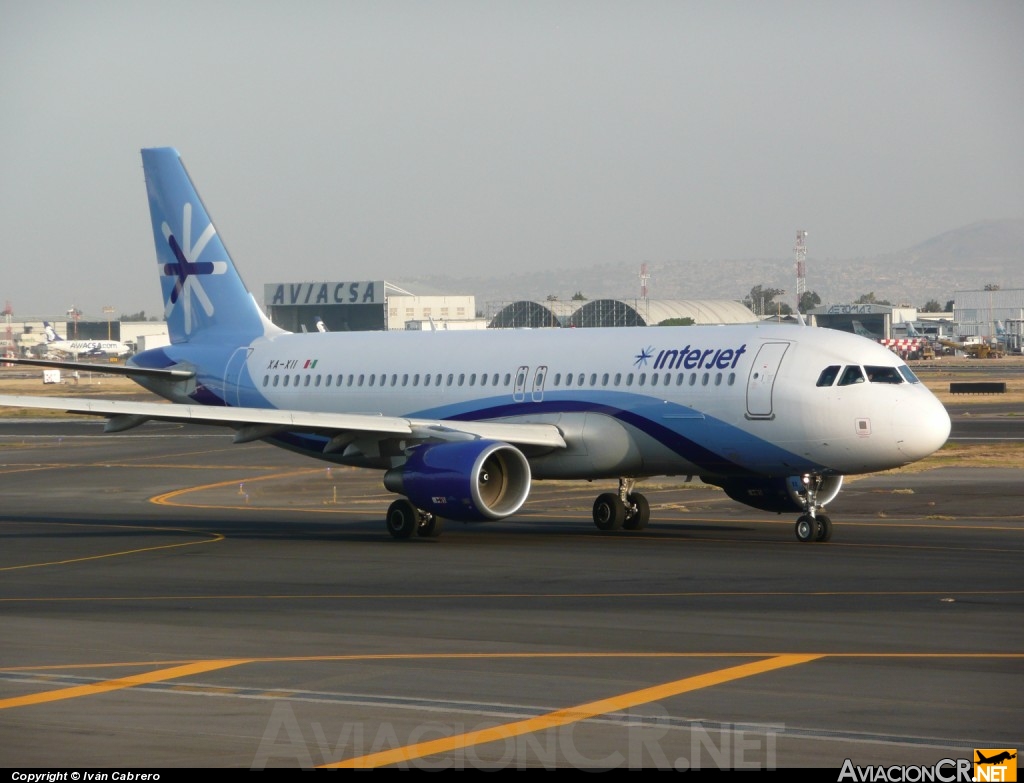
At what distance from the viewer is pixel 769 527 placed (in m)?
34.0

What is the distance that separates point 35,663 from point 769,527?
20179 millimetres

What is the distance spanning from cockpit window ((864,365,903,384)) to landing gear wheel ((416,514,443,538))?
30.5ft

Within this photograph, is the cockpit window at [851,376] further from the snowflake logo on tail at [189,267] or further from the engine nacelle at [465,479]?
the snowflake logo on tail at [189,267]

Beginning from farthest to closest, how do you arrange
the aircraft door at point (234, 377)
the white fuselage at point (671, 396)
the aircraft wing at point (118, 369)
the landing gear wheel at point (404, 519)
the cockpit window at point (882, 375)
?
1. the aircraft door at point (234, 377)
2. the aircraft wing at point (118, 369)
3. the landing gear wheel at point (404, 519)
4. the cockpit window at point (882, 375)
5. the white fuselage at point (671, 396)

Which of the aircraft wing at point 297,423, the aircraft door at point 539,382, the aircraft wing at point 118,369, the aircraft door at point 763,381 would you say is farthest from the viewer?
the aircraft wing at point 118,369

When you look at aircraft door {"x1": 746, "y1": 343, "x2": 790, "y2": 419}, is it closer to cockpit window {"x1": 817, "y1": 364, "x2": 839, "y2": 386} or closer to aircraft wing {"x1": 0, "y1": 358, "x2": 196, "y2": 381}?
cockpit window {"x1": 817, "y1": 364, "x2": 839, "y2": 386}

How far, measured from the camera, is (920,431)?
29.4 metres

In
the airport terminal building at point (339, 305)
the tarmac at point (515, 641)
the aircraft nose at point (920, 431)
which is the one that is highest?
the airport terminal building at point (339, 305)

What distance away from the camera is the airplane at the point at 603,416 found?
30047 mm

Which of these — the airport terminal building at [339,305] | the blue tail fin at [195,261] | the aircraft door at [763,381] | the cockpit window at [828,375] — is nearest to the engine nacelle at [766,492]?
the aircraft door at [763,381]

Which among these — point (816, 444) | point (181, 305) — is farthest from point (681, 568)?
point (181, 305)

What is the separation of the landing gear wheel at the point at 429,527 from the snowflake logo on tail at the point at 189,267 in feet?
39.6

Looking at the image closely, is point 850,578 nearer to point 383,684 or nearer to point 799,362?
point 799,362

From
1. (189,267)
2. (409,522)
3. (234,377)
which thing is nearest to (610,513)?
(409,522)
